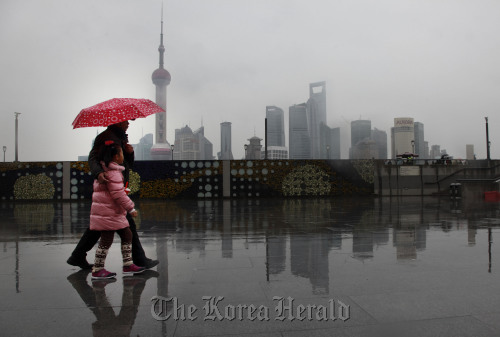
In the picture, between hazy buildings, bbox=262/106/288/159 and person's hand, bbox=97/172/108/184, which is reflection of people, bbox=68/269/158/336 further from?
hazy buildings, bbox=262/106/288/159

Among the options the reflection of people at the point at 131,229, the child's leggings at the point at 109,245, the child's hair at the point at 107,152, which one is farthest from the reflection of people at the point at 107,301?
the child's hair at the point at 107,152

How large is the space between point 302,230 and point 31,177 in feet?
73.1

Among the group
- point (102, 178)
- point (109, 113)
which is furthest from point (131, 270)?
point (109, 113)

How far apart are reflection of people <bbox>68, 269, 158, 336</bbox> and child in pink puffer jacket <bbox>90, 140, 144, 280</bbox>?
0.22 metres

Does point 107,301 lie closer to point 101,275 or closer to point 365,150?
point 101,275

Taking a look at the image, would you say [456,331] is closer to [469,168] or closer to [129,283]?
[129,283]

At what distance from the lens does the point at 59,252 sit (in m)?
6.21

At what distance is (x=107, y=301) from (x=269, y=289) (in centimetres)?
167

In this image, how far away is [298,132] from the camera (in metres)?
50.3

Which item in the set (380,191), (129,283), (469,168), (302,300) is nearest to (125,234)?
(129,283)

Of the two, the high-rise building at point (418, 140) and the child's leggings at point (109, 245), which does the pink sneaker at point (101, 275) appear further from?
the high-rise building at point (418, 140)

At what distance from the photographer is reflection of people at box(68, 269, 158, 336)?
2994 millimetres

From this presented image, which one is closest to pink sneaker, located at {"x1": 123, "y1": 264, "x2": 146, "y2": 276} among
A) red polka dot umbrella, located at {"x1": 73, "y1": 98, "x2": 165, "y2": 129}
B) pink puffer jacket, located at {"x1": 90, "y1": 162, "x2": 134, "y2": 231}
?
pink puffer jacket, located at {"x1": 90, "y1": 162, "x2": 134, "y2": 231}

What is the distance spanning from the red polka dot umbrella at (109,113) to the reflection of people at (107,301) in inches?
78.1
